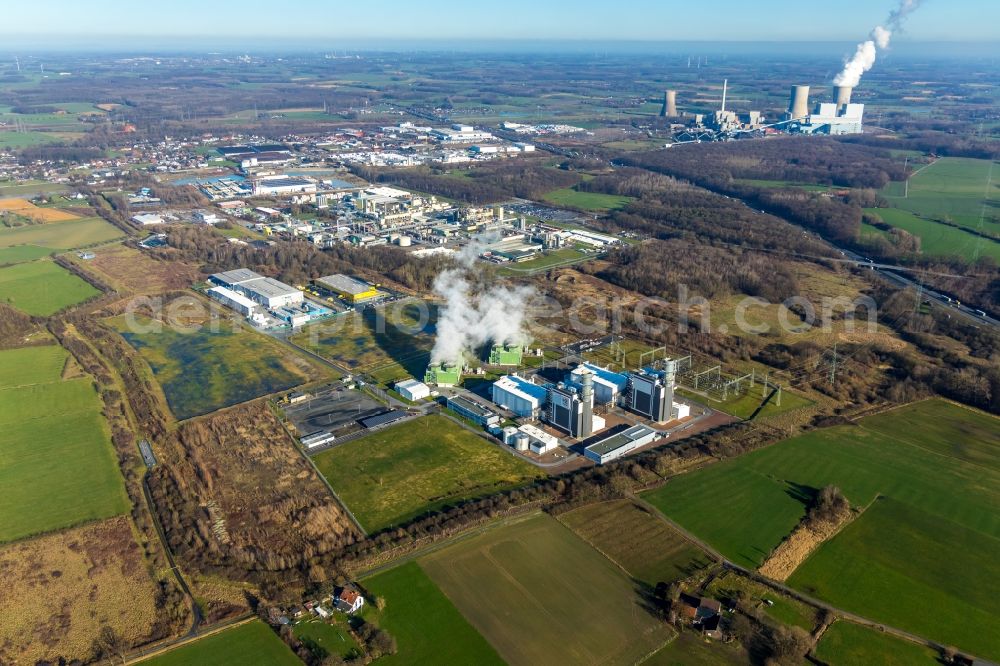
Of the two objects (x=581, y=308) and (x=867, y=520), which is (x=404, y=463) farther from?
(x=581, y=308)

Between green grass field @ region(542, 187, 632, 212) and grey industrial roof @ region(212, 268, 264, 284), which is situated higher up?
green grass field @ region(542, 187, 632, 212)

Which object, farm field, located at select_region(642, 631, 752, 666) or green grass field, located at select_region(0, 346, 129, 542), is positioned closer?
farm field, located at select_region(642, 631, 752, 666)

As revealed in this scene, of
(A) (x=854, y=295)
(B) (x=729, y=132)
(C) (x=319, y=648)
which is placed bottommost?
(C) (x=319, y=648)

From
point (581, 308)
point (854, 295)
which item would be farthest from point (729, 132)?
point (581, 308)

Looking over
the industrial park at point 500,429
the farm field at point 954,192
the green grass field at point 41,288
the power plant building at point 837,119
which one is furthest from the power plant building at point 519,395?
the power plant building at point 837,119

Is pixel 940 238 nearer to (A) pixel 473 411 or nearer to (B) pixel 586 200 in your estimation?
(B) pixel 586 200

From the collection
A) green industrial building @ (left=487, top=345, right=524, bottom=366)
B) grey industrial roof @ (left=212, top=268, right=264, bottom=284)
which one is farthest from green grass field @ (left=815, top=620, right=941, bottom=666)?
grey industrial roof @ (left=212, top=268, right=264, bottom=284)

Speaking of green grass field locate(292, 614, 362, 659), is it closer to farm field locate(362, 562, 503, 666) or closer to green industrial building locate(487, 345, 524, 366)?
farm field locate(362, 562, 503, 666)
